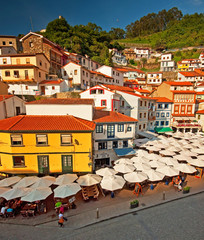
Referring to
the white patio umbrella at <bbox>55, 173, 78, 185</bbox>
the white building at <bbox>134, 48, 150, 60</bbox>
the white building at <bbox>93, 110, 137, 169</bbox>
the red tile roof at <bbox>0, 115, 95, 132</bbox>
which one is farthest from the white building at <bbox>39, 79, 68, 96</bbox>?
the white building at <bbox>134, 48, 150, 60</bbox>

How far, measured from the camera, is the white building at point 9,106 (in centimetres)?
2050

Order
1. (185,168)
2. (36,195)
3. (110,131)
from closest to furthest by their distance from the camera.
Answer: (36,195)
(185,168)
(110,131)

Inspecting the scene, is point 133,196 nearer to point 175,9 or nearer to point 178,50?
point 178,50

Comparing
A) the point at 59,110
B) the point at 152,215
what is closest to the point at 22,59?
the point at 59,110

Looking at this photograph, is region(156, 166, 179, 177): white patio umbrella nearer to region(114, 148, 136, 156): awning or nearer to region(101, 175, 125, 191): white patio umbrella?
region(114, 148, 136, 156): awning

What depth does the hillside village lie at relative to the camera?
1515 cm

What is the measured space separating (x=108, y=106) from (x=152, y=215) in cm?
1929

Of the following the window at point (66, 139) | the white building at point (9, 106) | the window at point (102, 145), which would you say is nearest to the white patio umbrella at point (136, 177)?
the window at point (102, 145)

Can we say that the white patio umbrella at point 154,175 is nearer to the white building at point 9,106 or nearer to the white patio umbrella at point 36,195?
the white patio umbrella at point 36,195

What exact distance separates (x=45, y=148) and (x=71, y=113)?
579cm

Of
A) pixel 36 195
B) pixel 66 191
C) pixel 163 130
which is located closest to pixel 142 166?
pixel 66 191

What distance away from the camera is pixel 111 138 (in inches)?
804

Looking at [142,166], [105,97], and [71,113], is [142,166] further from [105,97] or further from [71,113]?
[105,97]

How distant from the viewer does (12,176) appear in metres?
15.3
